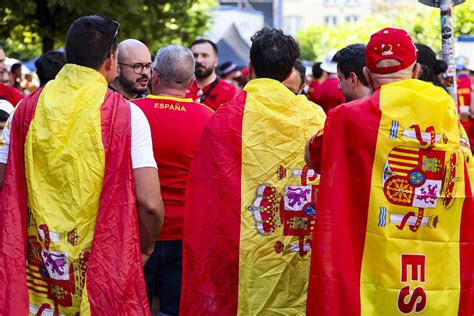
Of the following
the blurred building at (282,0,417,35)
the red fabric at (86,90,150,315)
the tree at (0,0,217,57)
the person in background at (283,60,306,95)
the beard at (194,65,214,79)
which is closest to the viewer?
the red fabric at (86,90,150,315)

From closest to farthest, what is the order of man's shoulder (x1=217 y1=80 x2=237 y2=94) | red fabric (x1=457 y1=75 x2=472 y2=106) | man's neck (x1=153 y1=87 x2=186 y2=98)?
man's neck (x1=153 y1=87 x2=186 y2=98) < man's shoulder (x1=217 y1=80 x2=237 y2=94) < red fabric (x1=457 y1=75 x2=472 y2=106)

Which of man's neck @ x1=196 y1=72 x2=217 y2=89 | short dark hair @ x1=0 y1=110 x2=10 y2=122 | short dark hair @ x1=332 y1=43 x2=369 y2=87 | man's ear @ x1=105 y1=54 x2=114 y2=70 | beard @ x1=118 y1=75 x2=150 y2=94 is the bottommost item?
man's neck @ x1=196 y1=72 x2=217 y2=89

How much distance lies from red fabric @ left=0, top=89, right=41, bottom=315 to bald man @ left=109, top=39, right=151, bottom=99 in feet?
6.64

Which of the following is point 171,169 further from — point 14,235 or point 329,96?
point 329,96

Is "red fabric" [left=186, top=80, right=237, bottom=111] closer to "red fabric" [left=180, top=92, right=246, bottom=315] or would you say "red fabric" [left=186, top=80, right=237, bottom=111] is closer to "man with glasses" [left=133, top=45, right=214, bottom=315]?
"man with glasses" [left=133, top=45, right=214, bottom=315]

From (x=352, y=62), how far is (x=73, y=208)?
6.66ft

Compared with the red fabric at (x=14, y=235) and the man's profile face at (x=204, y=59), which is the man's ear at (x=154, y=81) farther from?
the man's profile face at (x=204, y=59)

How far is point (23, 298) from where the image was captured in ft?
16.9

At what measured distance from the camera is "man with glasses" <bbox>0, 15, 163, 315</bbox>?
508 centimetres

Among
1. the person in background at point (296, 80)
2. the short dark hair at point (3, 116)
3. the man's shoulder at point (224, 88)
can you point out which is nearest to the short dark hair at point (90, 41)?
the short dark hair at point (3, 116)

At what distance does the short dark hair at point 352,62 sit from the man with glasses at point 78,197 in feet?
5.33

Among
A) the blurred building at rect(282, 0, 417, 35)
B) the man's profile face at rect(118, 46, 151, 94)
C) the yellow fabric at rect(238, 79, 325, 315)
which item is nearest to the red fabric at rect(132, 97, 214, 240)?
the yellow fabric at rect(238, 79, 325, 315)

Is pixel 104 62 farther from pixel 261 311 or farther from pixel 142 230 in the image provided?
pixel 261 311

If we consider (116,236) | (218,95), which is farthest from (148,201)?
(218,95)
